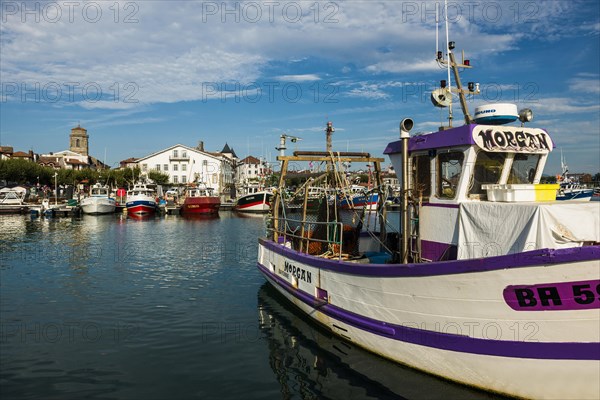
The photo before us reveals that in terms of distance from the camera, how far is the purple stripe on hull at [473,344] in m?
6.11

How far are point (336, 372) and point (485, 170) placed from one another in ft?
16.3

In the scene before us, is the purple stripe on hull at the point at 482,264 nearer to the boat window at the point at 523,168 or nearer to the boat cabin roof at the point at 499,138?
the boat cabin roof at the point at 499,138

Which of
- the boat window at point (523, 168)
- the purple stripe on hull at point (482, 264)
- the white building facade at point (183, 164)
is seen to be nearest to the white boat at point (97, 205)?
the white building facade at point (183, 164)

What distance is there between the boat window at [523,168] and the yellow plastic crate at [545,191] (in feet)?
1.77

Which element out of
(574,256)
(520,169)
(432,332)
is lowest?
(432,332)

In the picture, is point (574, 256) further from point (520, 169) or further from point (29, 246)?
point (29, 246)

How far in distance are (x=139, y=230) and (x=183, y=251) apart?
45.4 feet

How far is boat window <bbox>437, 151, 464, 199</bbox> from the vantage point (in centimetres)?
820

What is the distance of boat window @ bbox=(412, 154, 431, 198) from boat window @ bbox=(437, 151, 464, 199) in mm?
278

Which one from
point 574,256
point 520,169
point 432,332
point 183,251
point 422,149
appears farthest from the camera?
point 183,251

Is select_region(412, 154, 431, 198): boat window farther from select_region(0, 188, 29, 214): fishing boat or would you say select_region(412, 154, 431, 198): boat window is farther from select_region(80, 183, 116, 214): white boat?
select_region(0, 188, 29, 214): fishing boat

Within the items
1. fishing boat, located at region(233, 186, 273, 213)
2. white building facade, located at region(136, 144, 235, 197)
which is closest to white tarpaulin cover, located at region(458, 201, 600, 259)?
fishing boat, located at region(233, 186, 273, 213)

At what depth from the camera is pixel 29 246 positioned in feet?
87.1

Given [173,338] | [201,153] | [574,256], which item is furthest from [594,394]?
[201,153]
